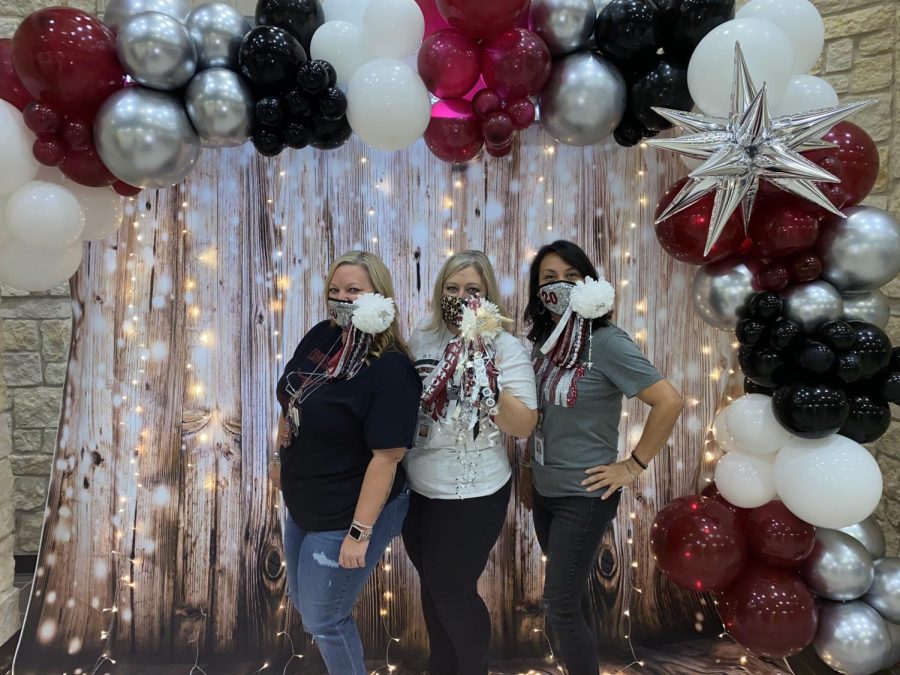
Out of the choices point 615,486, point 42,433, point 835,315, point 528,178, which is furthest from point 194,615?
point 835,315

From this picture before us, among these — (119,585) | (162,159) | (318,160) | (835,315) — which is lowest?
(119,585)

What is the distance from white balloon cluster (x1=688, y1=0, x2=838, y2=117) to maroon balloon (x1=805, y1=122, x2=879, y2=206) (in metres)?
0.11

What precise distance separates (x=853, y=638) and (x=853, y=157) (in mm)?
1512

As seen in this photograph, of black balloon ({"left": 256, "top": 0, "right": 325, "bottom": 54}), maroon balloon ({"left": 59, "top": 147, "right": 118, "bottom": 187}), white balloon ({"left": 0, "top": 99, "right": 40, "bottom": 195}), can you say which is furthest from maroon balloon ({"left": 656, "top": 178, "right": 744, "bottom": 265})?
white balloon ({"left": 0, "top": 99, "right": 40, "bottom": 195})

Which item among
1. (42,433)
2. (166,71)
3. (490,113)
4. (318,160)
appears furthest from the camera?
(42,433)

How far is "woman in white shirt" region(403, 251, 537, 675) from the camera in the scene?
5.15ft

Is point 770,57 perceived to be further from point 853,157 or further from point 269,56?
point 269,56

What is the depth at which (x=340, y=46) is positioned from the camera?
1.72m

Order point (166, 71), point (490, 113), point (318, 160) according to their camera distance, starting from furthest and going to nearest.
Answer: point (318, 160) < point (490, 113) < point (166, 71)

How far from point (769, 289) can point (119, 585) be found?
2.68 metres

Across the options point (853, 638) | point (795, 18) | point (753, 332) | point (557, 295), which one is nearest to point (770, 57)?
point (795, 18)

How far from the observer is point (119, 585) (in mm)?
2285

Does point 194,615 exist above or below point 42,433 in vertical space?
below

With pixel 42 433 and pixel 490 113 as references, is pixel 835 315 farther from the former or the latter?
pixel 42 433
